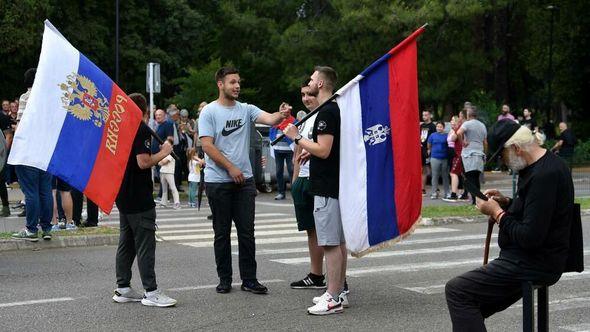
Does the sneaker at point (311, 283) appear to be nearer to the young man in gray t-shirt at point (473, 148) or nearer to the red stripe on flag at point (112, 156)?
the red stripe on flag at point (112, 156)

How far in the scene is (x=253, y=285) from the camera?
29.8 feet

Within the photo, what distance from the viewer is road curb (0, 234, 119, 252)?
1229 centimetres

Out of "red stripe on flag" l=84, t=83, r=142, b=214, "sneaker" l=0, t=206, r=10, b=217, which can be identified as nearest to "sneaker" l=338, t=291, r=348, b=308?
"red stripe on flag" l=84, t=83, r=142, b=214

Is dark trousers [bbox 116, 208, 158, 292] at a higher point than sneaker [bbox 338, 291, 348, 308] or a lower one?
higher

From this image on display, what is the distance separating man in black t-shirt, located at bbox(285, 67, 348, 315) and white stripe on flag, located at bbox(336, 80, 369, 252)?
9 centimetres

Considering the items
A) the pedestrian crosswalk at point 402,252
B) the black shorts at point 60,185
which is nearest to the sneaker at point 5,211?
the pedestrian crosswalk at point 402,252

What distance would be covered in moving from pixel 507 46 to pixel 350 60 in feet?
35.3

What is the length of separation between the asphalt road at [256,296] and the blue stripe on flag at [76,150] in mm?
1116

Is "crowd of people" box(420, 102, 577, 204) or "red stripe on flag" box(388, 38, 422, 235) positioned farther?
"crowd of people" box(420, 102, 577, 204)

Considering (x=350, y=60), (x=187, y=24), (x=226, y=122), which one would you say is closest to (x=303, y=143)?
(x=226, y=122)

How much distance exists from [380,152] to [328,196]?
1.84ft

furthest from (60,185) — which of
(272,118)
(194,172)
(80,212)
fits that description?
(272,118)

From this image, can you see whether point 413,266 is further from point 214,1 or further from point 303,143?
point 214,1

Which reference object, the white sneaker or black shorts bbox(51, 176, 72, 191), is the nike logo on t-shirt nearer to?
the white sneaker
